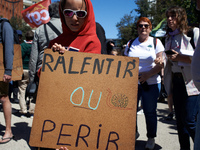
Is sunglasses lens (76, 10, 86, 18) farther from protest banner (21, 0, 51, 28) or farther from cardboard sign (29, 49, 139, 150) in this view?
protest banner (21, 0, 51, 28)

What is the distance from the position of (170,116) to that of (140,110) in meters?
0.89

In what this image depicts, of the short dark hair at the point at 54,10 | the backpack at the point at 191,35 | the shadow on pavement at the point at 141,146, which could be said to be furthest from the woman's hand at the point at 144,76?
the short dark hair at the point at 54,10

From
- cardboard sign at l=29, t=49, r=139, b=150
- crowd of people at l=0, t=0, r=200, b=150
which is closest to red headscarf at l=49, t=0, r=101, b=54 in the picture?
crowd of people at l=0, t=0, r=200, b=150

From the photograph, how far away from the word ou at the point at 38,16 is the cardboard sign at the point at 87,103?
618cm

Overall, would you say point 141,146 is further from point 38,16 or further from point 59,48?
point 38,16

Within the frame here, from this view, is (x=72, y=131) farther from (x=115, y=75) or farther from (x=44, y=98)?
(x=115, y=75)

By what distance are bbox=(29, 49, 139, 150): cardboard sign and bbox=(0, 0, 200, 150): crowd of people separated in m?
0.14

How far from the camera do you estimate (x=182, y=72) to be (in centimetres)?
261

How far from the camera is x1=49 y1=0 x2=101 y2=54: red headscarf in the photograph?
1813mm

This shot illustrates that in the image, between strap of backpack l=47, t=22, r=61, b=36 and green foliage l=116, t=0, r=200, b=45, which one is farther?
green foliage l=116, t=0, r=200, b=45

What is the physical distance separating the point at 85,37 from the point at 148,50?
1619 mm

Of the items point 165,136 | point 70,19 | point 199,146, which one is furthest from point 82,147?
point 165,136

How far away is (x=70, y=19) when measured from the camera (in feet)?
5.97

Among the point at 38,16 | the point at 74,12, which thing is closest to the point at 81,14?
the point at 74,12
